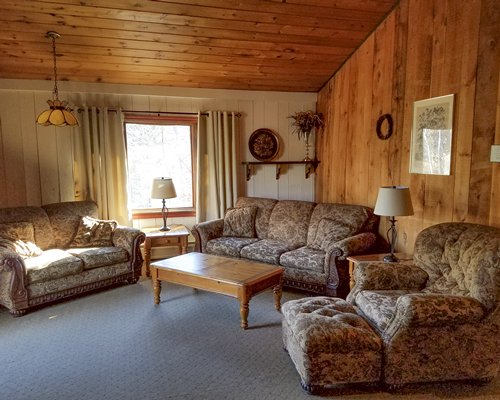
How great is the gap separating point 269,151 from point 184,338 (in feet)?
10.3

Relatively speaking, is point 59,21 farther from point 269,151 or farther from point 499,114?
point 499,114

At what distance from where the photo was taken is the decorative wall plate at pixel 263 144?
545 cm

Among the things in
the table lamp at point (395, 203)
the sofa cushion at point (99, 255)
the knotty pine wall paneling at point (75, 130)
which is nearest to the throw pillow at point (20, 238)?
the sofa cushion at point (99, 255)

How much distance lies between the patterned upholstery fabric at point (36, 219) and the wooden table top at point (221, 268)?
55.9 inches

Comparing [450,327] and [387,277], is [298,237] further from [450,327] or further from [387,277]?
[450,327]

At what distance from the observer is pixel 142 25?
3.79 meters

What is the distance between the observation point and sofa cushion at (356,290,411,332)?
243cm

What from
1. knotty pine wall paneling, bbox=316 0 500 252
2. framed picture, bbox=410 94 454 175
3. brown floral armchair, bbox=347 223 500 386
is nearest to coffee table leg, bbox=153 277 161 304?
brown floral armchair, bbox=347 223 500 386

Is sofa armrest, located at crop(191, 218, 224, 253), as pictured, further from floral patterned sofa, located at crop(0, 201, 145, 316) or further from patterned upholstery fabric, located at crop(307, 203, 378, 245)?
patterned upholstery fabric, located at crop(307, 203, 378, 245)

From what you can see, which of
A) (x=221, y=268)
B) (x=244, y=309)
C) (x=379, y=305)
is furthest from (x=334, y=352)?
(x=221, y=268)

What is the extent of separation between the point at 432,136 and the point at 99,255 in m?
3.52

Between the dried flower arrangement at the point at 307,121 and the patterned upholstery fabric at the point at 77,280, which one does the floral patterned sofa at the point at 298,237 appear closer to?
the patterned upholstery fabric at the point at 77,280

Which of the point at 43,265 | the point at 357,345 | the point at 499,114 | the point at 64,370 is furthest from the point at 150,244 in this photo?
the point at 499,114

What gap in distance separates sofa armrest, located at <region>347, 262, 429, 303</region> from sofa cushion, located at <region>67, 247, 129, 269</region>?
8.51ft
